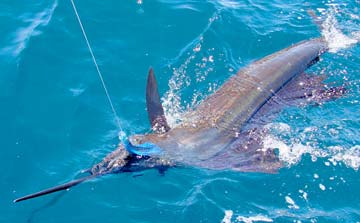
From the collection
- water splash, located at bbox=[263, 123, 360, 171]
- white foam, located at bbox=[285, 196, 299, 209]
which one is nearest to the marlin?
water splash, located at bbox=[263, 123, 360, 171]

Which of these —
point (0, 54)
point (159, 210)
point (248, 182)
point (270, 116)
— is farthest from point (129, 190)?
point (0, 54)

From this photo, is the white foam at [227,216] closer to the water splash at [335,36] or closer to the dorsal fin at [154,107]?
the dorsal fin at [154,107]

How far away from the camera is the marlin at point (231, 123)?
234 inches

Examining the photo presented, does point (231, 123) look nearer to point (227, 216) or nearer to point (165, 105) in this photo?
point (165, 105)

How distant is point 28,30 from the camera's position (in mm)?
8688

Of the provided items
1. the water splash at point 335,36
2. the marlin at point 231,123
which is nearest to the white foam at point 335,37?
the water splash at point 335,36

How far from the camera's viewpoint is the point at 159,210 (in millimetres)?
5852

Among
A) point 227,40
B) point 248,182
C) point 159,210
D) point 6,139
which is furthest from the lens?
point 227,40

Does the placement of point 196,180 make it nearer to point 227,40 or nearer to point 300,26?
point 227,40

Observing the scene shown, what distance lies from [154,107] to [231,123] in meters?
1.24

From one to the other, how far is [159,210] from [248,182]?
1.28 metres

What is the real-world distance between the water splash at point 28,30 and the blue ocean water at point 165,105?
3 centimetres

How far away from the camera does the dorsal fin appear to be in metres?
6.21

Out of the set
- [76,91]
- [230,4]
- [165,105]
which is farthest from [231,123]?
[230,4]
